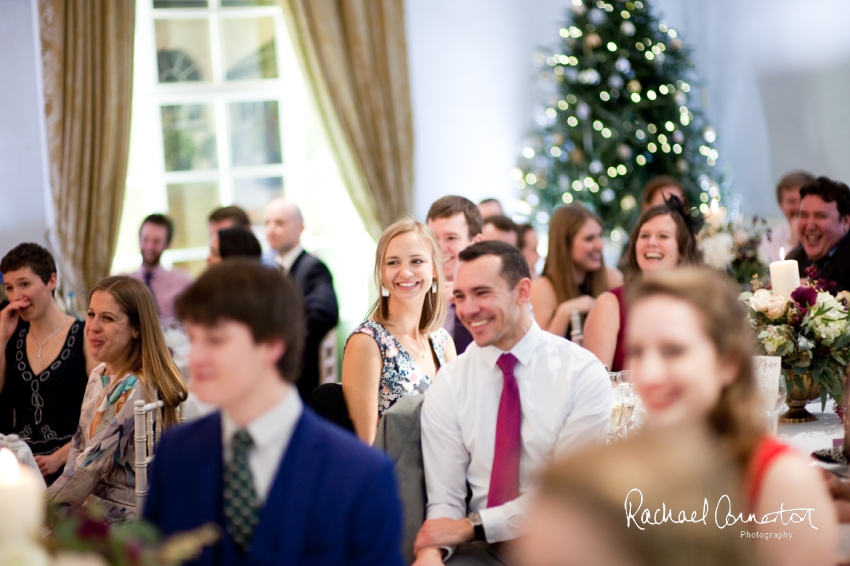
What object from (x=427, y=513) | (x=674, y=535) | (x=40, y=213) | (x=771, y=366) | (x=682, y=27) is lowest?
(x=427, y=513)

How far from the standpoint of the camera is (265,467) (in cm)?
132

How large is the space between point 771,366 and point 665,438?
76.8 inches

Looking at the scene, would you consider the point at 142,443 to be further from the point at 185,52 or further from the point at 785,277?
the point at 185,52

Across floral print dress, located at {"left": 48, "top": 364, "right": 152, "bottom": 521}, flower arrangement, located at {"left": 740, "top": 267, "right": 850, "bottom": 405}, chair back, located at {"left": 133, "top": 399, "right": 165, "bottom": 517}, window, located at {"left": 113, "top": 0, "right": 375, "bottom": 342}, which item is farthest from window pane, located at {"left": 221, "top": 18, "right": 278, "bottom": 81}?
flower arrangement, located at {"left": 740, "top": 267, "right": 850, "bottom": 405}

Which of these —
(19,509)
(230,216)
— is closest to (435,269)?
(19,509)

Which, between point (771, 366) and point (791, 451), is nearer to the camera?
point (791, 451)

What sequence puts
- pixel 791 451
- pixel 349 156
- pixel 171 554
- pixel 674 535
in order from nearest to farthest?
pixel 674 535, pixel 171 554, pixel 791 451, pixel 349 156

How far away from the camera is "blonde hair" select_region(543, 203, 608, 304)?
13.7 ft

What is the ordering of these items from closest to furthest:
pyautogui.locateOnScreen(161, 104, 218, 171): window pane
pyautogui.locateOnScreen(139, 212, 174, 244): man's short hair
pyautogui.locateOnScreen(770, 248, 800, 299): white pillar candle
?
pyautogui.locateOnScreen(770, 248, 800, 299): white pillar candle < pyautogui.locateOnScreen(139, 212, 174, 244): man's short hair < pyautogui.locateOnScreen(161, 104, 218, 171): window pane

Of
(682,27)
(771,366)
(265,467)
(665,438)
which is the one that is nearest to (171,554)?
(265,467)

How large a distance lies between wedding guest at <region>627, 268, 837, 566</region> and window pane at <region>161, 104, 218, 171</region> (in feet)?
19.8

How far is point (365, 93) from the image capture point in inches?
262

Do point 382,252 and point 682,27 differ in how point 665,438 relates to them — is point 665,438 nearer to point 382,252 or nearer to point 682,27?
point 382,252

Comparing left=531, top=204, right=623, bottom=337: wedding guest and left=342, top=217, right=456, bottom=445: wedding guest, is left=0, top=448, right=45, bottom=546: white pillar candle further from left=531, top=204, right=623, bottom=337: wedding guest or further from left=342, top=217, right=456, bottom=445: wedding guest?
left=531, top=204, right=623, bottom=337: wedding guest
